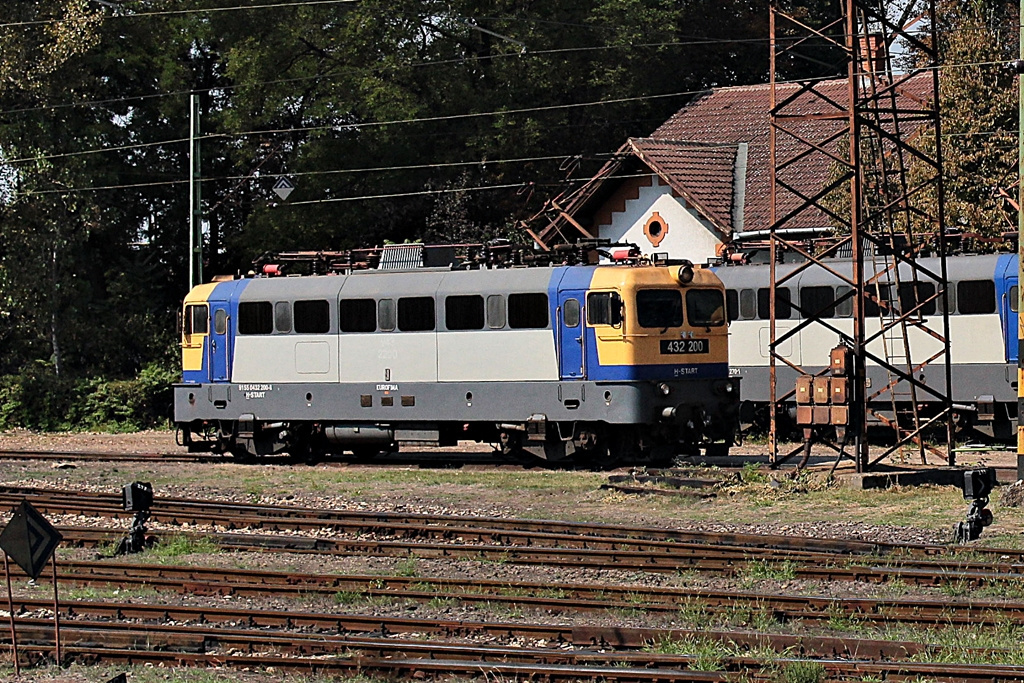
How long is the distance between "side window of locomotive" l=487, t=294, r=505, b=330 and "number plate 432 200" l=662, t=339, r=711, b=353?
265 centimetres

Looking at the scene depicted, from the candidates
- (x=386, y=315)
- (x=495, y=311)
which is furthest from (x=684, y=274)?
(x=386, y=315)

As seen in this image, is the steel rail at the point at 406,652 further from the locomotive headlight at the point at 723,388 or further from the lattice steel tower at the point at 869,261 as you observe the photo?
the locomotive headlight at the point at 723,388

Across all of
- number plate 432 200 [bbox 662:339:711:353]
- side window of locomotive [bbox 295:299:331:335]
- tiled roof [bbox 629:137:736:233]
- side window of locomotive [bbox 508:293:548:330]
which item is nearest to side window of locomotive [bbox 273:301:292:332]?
side window of locomotive [bbox 295:299:331:335]

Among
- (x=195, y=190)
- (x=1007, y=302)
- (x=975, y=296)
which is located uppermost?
(x=195, y=190)

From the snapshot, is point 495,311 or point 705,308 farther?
point 495,311

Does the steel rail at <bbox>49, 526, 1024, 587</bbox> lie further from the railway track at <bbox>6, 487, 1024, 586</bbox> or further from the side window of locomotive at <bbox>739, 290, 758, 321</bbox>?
the side window of locomotive at <bbox>739, 290, 758, 321</bbox>

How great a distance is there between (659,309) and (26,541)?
13.6 metres

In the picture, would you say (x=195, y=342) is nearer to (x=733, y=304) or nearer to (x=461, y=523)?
(x=733, y=304)

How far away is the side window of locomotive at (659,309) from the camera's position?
2272 cm

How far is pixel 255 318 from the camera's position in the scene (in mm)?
26266

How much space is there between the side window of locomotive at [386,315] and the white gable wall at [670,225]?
13129mm

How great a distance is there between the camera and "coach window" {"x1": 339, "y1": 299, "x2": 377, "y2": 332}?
25094 millimetres

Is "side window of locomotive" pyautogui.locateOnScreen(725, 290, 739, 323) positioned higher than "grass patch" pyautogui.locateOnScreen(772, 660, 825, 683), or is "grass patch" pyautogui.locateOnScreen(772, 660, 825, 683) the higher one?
"side window of locomotive" pyautogui.locateOnScreen(725, 290, 739, 323)

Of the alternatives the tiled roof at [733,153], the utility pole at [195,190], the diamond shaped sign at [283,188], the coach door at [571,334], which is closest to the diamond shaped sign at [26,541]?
the coach door at [571,334]
